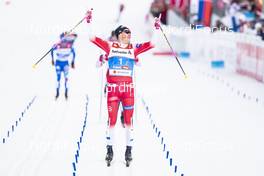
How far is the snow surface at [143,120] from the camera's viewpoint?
19.7 ft

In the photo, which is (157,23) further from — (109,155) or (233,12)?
(233,12)

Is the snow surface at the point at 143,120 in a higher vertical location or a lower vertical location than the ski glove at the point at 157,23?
lower

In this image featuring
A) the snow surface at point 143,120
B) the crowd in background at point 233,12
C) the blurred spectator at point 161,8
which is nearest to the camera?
the snow surface at point 143,120

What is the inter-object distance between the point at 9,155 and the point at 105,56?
1.95m

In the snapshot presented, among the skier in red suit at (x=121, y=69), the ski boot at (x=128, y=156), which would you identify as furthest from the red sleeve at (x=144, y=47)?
the ski boot at (x=128, y=156)

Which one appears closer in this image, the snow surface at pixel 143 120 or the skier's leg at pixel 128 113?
the skier's leg at pixel 128 113

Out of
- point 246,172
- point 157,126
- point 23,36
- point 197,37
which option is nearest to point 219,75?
point 197,37

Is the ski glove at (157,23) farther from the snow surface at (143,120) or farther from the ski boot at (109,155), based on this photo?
the ski boot at (109,155)

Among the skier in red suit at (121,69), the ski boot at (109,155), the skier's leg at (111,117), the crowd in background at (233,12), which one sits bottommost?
the ski boot at (109,155)

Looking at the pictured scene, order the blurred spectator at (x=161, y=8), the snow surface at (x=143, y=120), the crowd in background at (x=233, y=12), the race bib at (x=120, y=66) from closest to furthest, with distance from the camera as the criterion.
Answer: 1. the race bib at (x=120, y=66)
2. the snow surface at (x=143, y=120)
3. the crowd in background at (x=233, y=12)
4. the blurred spectator at (x=161, y=8)

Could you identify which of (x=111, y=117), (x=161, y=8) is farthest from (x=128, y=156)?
(x=161, y=8)

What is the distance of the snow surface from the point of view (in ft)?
19.7

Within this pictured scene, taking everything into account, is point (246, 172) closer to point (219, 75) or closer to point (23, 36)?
point (219, 75)

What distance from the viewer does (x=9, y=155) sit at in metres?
6.27
